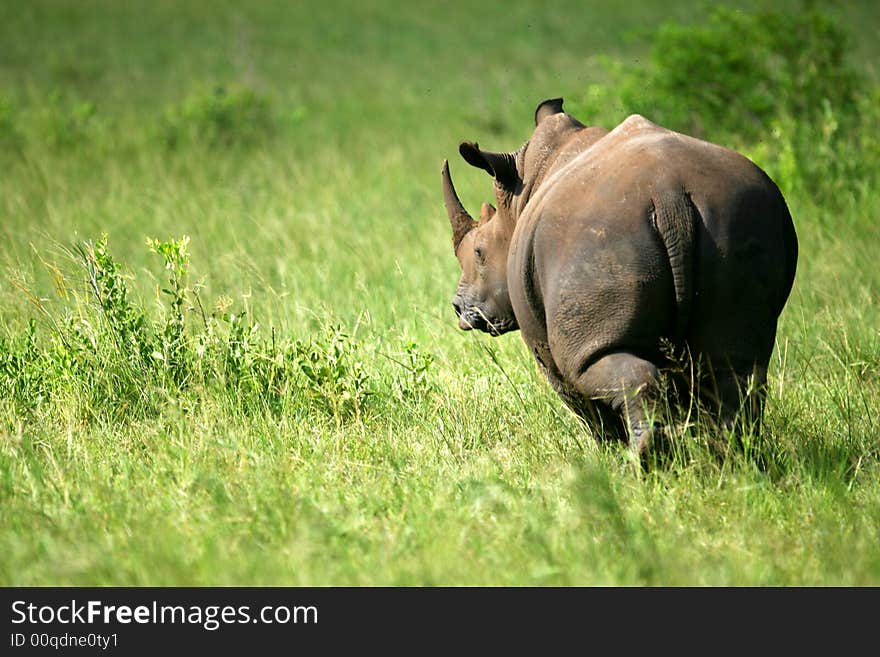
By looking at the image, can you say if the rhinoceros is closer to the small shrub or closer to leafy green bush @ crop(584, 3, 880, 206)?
the small shrub

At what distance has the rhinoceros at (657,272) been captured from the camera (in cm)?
404

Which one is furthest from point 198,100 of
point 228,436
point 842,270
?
point 228,436

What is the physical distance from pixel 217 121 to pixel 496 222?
8.67 m

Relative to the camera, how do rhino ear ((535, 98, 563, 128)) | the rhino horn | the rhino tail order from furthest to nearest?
the rhino horn
rhino ear ((535, 98, 563, 128))
the rhino tail

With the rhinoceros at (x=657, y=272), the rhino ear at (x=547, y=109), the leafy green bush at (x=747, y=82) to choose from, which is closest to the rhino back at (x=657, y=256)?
the rhinoceros at (x=657, y=272)

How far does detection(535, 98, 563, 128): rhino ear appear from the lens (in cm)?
525

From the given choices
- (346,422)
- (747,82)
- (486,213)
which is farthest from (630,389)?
(747,82)

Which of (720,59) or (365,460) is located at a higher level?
(720,59)

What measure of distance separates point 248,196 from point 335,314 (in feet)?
12.0

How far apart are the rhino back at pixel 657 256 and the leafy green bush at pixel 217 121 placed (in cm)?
916

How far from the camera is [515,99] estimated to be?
16250 millimetres

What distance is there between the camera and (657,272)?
13.2ft

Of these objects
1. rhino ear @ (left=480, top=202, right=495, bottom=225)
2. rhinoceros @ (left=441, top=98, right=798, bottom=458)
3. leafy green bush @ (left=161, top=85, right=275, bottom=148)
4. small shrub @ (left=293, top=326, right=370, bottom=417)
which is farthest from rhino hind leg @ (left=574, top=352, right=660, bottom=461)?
leafy green bush @ (left=161, top=85, right=275, bottom=148)
